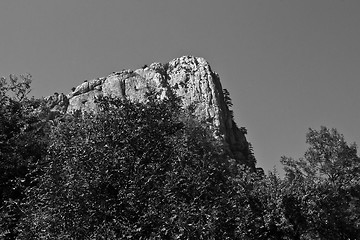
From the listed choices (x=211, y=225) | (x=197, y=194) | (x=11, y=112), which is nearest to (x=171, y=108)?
(x=197, y=194)

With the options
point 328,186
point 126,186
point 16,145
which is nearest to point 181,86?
point 328,186

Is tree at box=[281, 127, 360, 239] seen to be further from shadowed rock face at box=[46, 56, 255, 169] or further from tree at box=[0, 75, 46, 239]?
shadowed rock face at box=[46, 56, 255, 169]

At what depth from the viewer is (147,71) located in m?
124

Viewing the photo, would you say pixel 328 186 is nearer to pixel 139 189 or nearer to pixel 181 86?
pixel 139 189

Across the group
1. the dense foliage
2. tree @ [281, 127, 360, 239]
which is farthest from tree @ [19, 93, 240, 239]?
tree @ [281, 127, 360, 239]

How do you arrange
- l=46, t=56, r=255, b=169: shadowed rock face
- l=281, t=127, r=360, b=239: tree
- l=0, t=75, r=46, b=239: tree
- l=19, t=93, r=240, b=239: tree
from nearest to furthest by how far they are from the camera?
l=19, t=93, r=240, b=239: tree → l=0, t=75, r=46, b=239: tree → l=281, t=127, r=360, b=239: tree → l=46, t=56, r=255, b=169: shadowed rock face

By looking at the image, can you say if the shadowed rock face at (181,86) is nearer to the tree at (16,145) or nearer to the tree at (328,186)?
the tree at (328,186)

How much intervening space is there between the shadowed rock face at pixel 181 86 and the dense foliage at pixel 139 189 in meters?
83.5

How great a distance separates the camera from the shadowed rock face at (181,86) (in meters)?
108

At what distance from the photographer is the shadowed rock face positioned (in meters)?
108

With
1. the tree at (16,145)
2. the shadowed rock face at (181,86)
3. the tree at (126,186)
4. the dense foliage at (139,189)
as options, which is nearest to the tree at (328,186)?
the dense foliage at (139,189)

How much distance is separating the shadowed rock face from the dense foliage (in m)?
83.5

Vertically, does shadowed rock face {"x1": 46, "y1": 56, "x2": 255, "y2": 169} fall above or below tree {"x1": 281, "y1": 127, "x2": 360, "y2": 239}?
above

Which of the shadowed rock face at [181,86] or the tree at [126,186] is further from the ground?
the shadowed rock face at [181,86]
